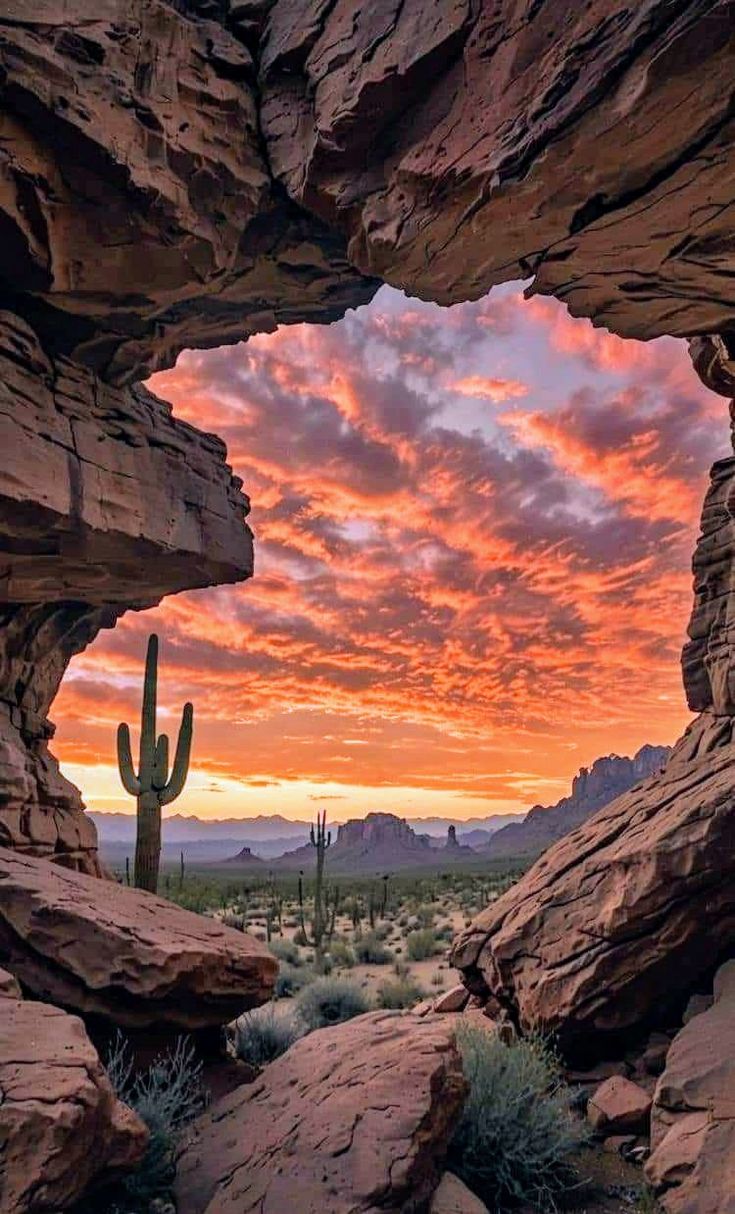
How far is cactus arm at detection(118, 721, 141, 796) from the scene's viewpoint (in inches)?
590

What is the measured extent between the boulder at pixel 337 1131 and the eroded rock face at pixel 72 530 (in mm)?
5942

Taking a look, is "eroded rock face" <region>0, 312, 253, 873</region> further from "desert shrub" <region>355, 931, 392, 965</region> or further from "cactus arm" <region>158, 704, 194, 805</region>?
"desert shrub" <region>355, 931, 392, 965</region>

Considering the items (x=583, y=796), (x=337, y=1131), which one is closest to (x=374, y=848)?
(x=583, y=796)

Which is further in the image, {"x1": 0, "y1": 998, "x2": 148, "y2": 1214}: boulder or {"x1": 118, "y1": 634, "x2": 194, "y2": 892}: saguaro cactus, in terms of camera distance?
{"x1": 118, "y1": 634, "x2": 194, "y2": 892}: saguaro cactus

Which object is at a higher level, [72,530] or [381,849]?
[72,530]

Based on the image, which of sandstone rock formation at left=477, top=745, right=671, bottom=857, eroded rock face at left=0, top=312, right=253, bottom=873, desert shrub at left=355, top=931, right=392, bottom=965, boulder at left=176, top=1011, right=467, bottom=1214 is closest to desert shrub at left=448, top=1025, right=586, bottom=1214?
boulder at left=176, top=1011, right=467, bottom=1214

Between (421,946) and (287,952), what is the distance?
3418 millimetres

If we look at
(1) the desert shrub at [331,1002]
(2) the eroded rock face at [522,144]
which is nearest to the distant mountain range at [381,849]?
(1) the desert shrub at [331,1002]

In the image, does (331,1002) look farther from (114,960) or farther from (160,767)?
(114,960)

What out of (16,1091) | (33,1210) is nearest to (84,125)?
(16,1091)

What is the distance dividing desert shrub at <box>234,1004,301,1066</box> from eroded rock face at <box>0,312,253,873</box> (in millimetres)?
Answer: 4020

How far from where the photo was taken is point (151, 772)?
15.0m

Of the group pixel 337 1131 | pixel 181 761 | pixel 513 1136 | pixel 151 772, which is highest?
pixel 181 761

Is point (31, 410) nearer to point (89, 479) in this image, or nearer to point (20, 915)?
point (89, 479)
